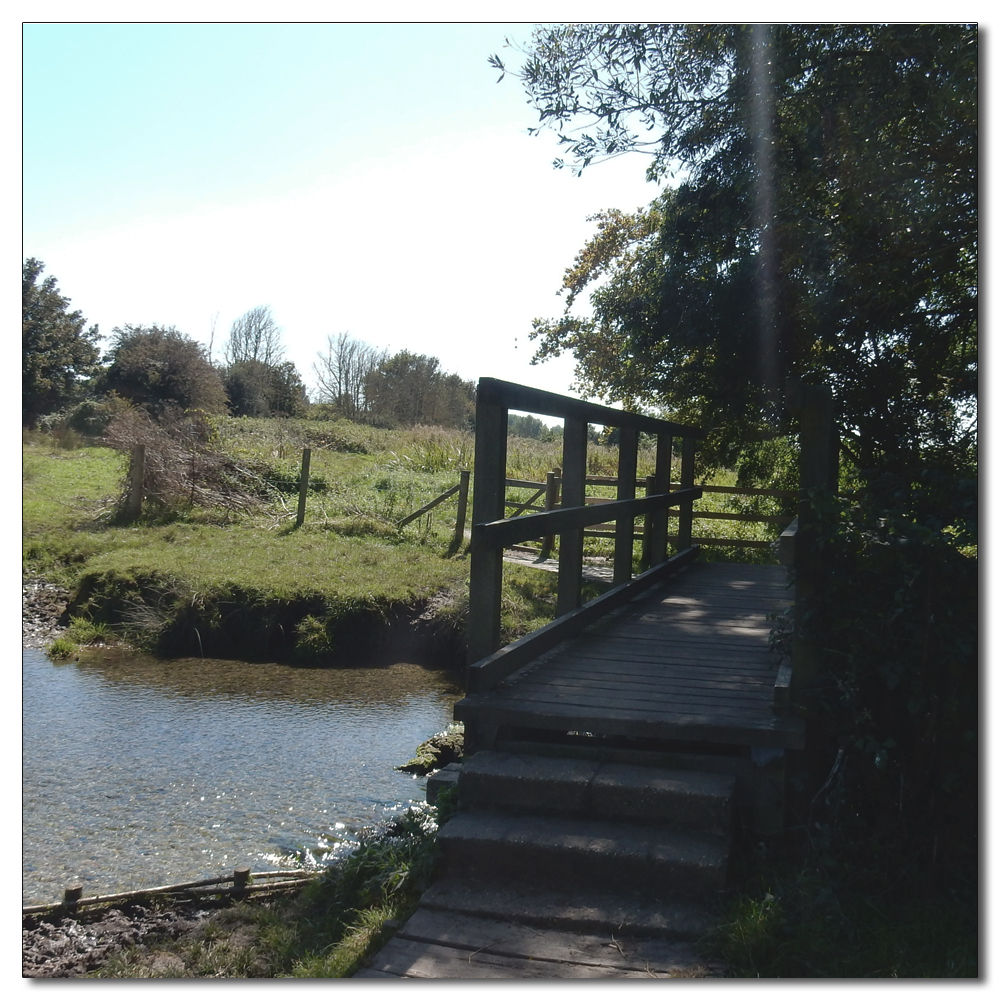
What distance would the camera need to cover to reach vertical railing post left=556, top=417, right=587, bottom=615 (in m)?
4.96

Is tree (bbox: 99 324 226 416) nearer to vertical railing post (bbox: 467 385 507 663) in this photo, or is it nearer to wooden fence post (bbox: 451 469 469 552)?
wooden fence post (bbox: 451 469 469 552)

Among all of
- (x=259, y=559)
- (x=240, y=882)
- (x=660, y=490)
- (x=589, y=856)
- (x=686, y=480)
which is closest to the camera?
(x=589, y=856)

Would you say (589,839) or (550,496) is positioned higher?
(550,496)

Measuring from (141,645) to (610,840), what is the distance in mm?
8311

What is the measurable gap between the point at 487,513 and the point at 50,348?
11746mm

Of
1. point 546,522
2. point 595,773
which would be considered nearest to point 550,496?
point 546,522

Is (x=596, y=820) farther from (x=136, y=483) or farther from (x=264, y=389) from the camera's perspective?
(x=264, y=389)

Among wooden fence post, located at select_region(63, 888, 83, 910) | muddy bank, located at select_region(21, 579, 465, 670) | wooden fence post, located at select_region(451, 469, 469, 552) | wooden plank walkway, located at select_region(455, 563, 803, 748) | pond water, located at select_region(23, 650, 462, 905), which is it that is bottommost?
pond water, located at select_region(23, 650, 462, 905)

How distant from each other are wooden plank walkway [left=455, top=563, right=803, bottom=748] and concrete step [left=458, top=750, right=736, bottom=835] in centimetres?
19

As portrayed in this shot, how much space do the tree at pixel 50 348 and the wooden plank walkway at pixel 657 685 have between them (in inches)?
210

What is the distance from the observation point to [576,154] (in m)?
7.96

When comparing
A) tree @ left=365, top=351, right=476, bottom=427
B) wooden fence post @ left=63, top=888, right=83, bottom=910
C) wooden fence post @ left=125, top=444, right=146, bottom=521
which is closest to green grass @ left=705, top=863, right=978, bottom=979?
wooden fence post @ left=63, top=888, right=83, bottom=910

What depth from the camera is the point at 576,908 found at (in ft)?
9.70

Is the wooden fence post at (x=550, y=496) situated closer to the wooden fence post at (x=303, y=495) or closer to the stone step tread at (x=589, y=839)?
the wooden fence post at (x=303, y=495)
